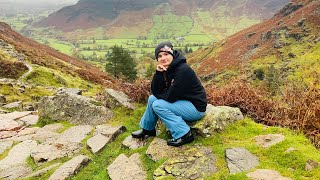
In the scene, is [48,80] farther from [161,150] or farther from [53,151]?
[161,150]

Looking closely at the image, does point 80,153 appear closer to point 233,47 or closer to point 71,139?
point 71,139

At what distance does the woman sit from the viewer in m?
9.38

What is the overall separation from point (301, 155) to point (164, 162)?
3412 millimetres

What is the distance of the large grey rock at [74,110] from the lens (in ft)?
45.4

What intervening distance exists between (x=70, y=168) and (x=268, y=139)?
570 cm

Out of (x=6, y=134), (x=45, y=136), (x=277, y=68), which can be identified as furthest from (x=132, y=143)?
(x=277, y=68)

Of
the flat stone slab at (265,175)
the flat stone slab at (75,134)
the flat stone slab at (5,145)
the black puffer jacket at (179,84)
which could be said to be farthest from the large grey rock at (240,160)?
the flat stone slab at (5,145)

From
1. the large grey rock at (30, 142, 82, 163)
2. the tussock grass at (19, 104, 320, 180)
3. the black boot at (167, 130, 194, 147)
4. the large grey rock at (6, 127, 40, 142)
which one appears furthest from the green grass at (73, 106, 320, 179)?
the large grey rock at (6, 127, 40, 142)

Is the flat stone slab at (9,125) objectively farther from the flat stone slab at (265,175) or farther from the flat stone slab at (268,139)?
the flat stone slab at (265,175)

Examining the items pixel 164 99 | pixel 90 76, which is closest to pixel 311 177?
pixel 164 99

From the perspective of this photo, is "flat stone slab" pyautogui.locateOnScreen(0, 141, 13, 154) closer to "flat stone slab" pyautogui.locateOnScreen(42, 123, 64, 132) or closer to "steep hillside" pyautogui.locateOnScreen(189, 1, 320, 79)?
"flat stone slab" pyautogui.locateOnScreen(42, 123, 64, 132)

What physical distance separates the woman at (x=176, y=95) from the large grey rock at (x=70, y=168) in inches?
103

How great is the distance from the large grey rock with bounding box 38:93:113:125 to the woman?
4.55 m

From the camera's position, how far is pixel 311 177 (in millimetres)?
7160
